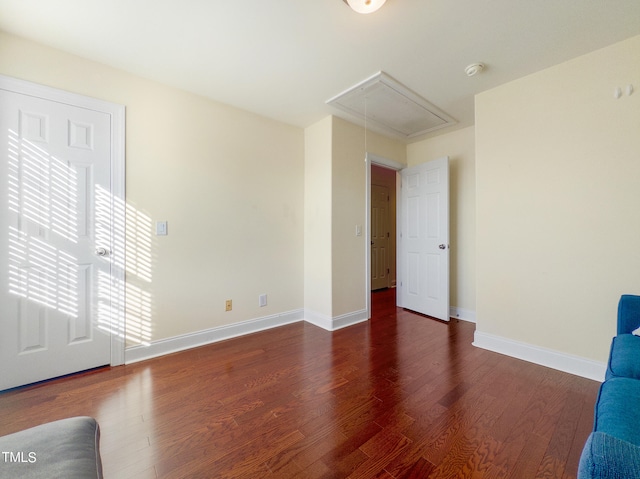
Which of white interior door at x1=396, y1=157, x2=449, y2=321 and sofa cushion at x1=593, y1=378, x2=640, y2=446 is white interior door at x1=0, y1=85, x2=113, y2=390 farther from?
white interior door at x1=396, y1=157, x2=449, y2=321

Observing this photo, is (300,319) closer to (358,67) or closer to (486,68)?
(358,67)

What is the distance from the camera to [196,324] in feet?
8.32

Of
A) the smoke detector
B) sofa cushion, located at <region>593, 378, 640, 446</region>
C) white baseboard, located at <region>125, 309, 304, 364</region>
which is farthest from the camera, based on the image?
white baseboard, located at <region>125, 309, 304, 364</region>

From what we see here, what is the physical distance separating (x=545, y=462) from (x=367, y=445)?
827 millimetres

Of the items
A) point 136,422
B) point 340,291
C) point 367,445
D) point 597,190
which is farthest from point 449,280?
point 136,422

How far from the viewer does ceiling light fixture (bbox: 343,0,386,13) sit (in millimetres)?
1469

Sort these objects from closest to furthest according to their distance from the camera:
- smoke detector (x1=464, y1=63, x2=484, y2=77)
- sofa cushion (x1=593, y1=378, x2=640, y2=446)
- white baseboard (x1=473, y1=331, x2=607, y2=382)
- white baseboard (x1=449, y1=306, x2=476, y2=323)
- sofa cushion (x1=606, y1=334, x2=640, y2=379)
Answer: sofa cushion (x1=593, y1=378, x2=640, y2=446) → sofa cushion (x1=606, y1=334, x2=640, y2=379) → white baseboard (x1=473, y1=331, x2=607, y2=382) → smoke detector (x1=464, y1=63, x2=484, y2=77) → white baseboard (x1=449, y1=306, x2=476, y2=323)

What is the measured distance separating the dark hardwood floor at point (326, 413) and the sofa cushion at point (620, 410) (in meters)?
0.46

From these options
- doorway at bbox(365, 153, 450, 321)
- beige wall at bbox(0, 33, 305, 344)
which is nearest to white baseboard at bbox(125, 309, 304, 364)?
beige wall at bbox(0, 33, 305, 344)

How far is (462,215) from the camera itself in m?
3.40

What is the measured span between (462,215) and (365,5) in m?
2.70

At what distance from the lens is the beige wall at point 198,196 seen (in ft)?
7.07

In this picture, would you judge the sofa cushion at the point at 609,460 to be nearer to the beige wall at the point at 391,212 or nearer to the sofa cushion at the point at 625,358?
the sofa cushion at the point at 625,358

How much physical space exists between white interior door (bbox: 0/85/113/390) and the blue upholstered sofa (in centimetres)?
282
